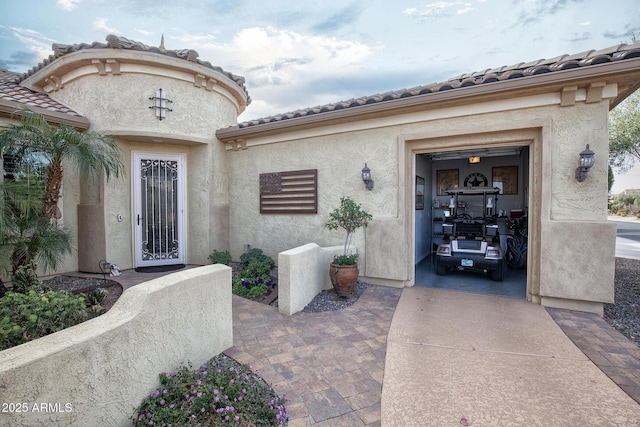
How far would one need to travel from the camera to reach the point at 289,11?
7.74m

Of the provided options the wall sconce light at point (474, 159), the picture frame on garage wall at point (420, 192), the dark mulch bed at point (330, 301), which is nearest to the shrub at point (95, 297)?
the dark mulch bed at point (330, 301)

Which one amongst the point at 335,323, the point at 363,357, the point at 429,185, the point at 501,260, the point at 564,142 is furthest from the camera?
the point at 429,185

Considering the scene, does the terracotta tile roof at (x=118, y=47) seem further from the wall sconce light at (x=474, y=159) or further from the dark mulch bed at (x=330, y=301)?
the wall sconce light at (x=474, y=159)

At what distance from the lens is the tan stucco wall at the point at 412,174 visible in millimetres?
4535

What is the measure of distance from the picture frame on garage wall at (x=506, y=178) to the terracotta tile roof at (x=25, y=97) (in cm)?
1198

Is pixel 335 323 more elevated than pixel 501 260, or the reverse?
pixel 501 260

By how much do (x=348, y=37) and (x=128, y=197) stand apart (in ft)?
24.4

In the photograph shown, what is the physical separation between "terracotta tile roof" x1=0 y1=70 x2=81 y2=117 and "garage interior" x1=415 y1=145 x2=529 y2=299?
8.83 m

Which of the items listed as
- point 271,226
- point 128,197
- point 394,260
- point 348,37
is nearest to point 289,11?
point 348,37

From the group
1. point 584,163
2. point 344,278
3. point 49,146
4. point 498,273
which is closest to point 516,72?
point 584,163

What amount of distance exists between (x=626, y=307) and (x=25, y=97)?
12.6 metres

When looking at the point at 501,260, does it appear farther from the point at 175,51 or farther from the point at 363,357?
the point at 175,51

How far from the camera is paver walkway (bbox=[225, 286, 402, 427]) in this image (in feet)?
8.34

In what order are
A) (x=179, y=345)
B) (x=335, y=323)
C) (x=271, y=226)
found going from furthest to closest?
(x=271, y=226) < (x=335, y=323) < (x=179, y=345)
